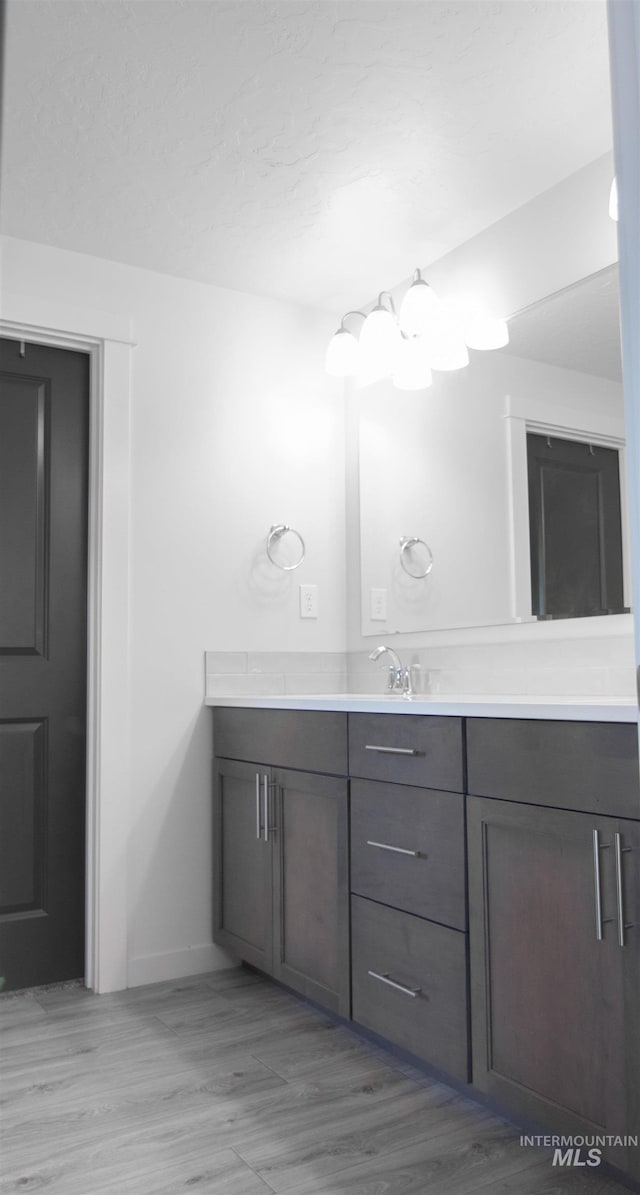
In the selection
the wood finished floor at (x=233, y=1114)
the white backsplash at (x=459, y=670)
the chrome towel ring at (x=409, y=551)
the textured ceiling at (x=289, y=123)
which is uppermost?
the textured ceiling at (x=289, y=123)

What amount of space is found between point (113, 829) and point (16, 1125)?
3.09 feet

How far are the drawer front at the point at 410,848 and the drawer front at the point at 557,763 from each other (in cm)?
13

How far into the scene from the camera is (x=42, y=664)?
2.76 meters

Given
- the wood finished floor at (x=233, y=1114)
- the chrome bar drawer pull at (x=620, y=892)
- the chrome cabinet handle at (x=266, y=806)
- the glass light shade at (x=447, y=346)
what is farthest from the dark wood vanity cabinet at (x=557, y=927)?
the glass light shade at (x=447, y=346)

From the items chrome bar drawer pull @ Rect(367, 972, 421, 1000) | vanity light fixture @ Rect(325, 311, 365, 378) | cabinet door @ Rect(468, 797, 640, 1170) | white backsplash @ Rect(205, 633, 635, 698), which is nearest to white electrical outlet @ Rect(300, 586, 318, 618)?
white backsplash @ Rect(205, 633, 635, 698)

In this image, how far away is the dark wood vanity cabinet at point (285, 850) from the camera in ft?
7.34

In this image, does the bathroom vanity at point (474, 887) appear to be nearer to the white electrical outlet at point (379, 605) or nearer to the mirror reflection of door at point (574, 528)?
the mirror reflection of door at point (574, 528)

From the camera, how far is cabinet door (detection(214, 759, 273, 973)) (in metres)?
2.57

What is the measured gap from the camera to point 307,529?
3219mm

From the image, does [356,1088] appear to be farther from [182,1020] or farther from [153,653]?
[153,653]

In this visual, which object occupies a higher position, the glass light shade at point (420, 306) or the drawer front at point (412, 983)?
the glass light shade at point (420, 306)

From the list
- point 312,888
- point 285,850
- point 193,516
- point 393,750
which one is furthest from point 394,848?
point 193,516

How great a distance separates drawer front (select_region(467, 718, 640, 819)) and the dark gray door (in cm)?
148

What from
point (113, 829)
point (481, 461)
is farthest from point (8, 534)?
point (481, 461)
